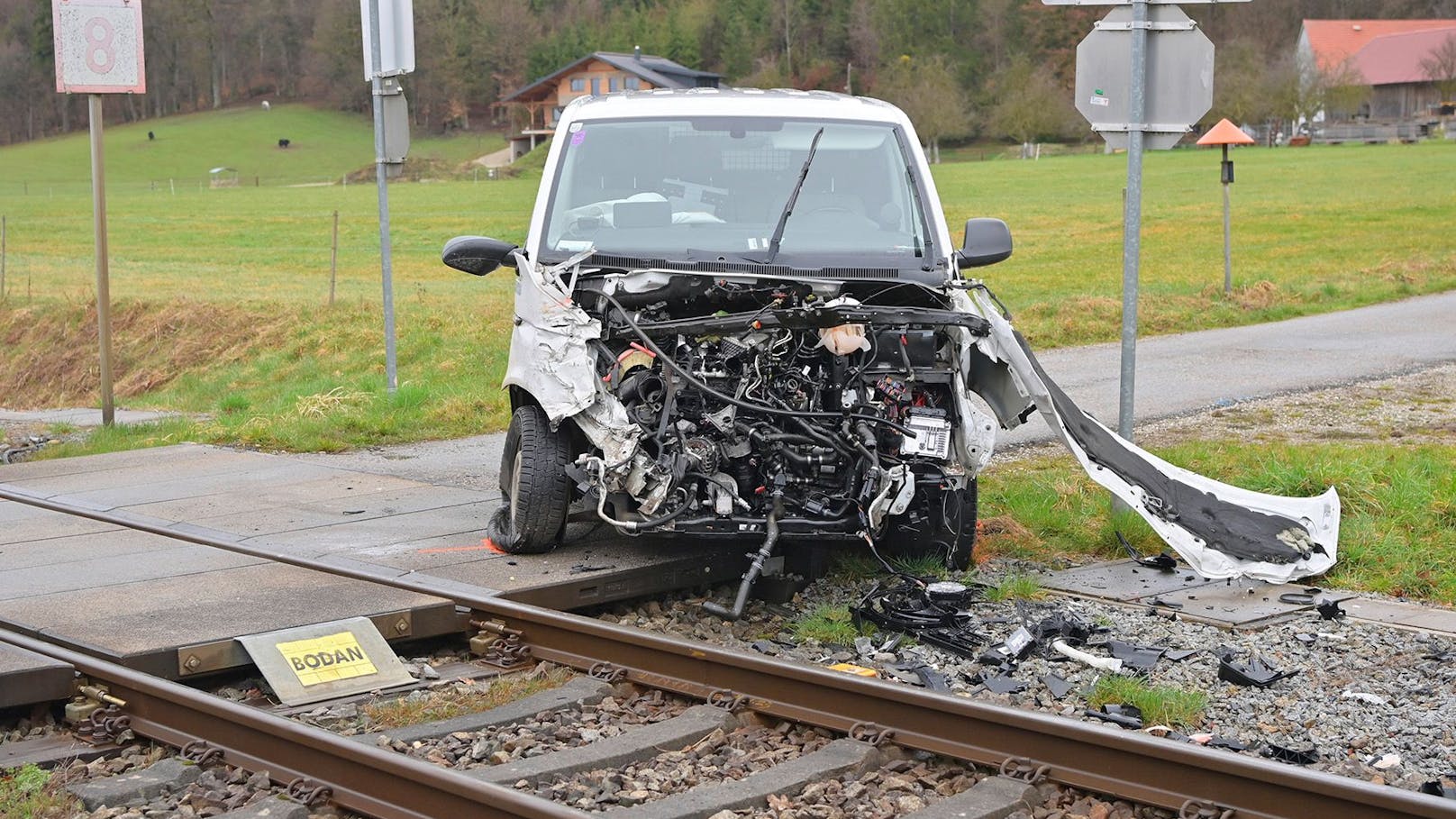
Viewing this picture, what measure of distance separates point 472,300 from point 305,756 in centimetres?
2041

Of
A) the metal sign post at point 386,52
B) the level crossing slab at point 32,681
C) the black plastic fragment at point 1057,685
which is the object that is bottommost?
the black plastic fragment at point 1057,685

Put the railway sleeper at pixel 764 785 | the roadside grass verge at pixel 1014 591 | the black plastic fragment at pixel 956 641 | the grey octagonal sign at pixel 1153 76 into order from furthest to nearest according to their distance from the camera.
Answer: the grey octagonal sign at pixel 1153 76 → the roadside grass verge at pixel 1014 591 → the black plastic fragment at pixel 956 641 → the railway sleeper at pixel 764 785

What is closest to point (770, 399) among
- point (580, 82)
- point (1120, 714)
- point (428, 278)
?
point (1120, 714)

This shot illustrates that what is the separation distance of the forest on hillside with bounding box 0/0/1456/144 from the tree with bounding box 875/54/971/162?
0.17 metres

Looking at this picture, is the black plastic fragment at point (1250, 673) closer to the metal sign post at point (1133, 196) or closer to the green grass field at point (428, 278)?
the metal sign post at point (1133, 196)

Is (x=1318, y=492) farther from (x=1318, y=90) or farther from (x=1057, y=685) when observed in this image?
(x=1318, y=90)

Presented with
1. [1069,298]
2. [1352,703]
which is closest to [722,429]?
[1352,703]

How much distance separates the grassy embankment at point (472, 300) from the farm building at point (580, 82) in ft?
135

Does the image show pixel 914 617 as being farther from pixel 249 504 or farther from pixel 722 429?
pixel 249 504

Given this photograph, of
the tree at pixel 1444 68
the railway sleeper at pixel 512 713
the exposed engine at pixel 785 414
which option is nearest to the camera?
the railway sleeper at pixel 512 713

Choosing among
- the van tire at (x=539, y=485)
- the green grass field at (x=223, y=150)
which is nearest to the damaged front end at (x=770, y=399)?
the van tire at (x=539, y=485)

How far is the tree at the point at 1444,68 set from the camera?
10750cm

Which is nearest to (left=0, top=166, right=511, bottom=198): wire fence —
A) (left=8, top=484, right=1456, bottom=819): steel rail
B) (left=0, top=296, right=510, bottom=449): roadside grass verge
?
(left=0, top=296, right=510, bottom=449): roadside grass verge

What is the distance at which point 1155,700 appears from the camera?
5.76 m
